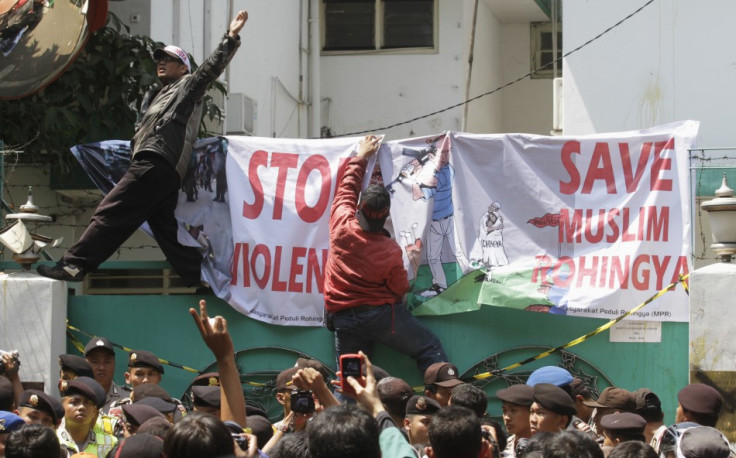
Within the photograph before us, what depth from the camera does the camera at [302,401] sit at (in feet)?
21.3

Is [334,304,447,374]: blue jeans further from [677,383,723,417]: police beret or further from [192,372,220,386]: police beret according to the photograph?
[677,383,723,417]: police beret

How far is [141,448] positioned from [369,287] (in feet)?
14.8

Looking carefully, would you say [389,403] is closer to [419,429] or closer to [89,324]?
[419,429]

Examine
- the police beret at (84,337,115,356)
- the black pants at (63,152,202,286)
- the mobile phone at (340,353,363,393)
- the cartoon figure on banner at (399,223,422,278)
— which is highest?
the black pants at (63,152,202,286)

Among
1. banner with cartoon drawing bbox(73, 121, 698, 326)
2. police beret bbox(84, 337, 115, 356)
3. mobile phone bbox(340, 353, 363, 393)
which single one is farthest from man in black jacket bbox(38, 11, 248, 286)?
mobile phone bbox(340, 353, 363, 393)

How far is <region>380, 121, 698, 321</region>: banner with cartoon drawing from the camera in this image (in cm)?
958

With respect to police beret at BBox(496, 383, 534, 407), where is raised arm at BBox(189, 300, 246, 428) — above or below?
above

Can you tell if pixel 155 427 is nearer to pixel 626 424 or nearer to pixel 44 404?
pixel 44 404

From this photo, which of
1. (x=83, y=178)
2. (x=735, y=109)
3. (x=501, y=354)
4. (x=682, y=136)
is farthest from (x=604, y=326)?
(x=83, y=178)

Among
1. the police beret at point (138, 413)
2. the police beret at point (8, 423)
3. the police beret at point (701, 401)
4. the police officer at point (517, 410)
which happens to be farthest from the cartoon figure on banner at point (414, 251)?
the police beret at point (8, 423)

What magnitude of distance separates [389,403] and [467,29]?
11529mm

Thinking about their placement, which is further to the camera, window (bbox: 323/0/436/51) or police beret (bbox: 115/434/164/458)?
window (bbox: 323/0/436/51)

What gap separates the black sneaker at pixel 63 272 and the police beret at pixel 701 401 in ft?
16.0

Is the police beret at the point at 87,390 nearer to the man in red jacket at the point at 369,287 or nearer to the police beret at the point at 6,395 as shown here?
the police beret at the point at 6,395
